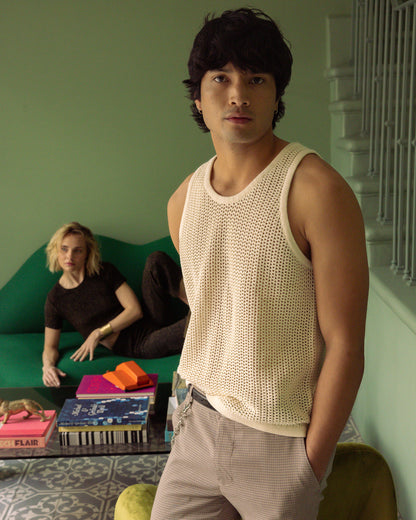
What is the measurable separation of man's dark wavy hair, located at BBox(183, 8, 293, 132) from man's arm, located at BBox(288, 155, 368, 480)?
0.19m

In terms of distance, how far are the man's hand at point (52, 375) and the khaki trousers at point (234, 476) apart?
6.74 feet

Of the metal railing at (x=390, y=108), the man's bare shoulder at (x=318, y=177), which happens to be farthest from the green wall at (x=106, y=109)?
the man's bare shoulder at (x=318, y=177)

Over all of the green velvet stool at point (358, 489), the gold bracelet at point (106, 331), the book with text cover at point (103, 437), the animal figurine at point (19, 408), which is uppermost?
the green velvet stool at point (358, 489)

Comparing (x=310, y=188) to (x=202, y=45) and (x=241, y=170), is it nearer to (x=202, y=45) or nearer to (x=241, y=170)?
(x=241, y=170)

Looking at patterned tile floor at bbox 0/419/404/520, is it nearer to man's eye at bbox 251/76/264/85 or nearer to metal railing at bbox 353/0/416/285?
metal railing at bbox 353/0/416/285

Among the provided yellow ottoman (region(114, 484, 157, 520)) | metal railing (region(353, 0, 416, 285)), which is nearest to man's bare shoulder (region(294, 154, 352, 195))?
yellow ottoman (region(114, 484, 157, 520))

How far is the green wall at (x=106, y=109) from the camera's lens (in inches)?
152

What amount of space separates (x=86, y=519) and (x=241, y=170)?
183 cm

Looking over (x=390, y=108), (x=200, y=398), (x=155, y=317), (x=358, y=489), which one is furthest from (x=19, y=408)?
(x=390, y=108)

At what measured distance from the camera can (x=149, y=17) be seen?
3.87 metres

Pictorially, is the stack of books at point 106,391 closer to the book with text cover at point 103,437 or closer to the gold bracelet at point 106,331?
the book with text cover at point 103,437

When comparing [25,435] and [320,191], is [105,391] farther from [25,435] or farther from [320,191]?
[320,191]

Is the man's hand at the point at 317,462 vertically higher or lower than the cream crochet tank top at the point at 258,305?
lower

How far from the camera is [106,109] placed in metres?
3.99
